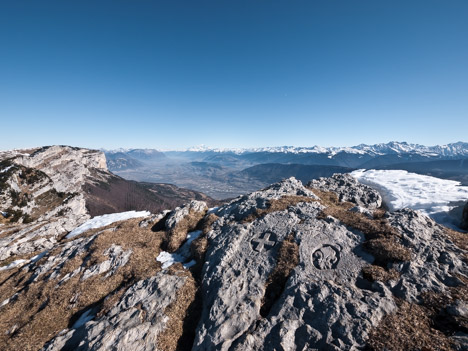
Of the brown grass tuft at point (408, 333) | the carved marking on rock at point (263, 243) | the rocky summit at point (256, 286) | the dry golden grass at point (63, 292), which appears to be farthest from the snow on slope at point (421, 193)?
the dry golden grass at point (63, 292)

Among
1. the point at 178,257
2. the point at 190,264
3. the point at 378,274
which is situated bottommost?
the point at 178,257

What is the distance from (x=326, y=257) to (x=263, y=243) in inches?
239

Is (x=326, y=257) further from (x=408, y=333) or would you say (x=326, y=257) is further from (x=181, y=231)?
(x=181, y=231)

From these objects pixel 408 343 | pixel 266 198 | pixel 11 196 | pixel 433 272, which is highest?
pixel 266 198

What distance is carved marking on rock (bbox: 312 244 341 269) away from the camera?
645 inches

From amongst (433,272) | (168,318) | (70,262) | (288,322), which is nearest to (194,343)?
(168,318)

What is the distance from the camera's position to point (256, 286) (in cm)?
1594

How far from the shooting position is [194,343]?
12859 mm

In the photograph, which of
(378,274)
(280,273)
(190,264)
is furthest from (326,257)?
(190,264)

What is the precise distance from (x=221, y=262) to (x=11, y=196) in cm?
11671

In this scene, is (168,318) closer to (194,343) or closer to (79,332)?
(194,343)

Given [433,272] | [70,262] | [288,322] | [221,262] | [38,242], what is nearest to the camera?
[288,322]

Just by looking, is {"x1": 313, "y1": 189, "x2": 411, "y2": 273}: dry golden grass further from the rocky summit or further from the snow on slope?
the snow on slope

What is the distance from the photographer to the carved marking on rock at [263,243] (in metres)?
19.9
